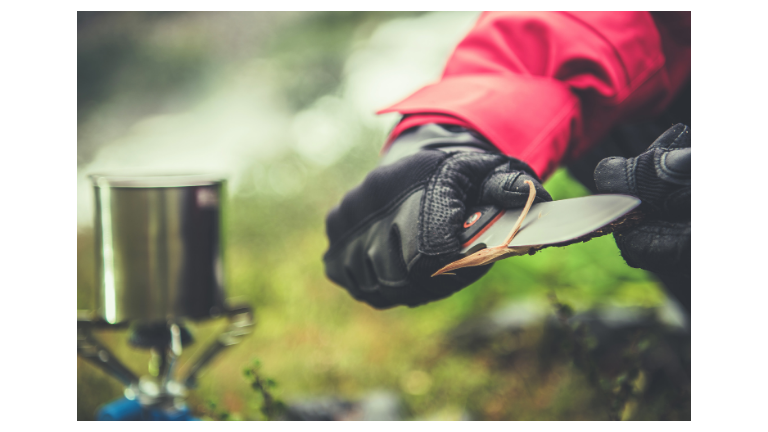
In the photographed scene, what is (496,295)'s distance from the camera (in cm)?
204

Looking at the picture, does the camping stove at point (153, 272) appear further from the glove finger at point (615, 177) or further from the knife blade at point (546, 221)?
the glove finger at point (615, 177)

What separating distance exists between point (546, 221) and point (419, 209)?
154 millimetres

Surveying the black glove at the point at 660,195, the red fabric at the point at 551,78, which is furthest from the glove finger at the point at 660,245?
the red fabric at the point at 551,78

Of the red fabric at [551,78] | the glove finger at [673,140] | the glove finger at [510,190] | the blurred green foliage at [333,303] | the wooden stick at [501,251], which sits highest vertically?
the red fabric at [551,78]

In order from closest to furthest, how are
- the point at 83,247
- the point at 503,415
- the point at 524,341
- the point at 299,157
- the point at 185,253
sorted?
1. the point at 185,253
2. the point at 503,415
3. the point at 524,341
4. the point at 83,247
5. the point at 299,157

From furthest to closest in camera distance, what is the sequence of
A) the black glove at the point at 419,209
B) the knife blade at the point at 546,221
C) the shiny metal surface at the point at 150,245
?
1. the shiny metal surface at the point at 150,245
2. the black glove at the point at 419,209
3. the knife blade at the point at 546,221

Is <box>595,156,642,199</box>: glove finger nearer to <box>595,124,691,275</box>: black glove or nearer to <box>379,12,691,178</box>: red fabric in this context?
<box>595,124,691,275</box>: black glove

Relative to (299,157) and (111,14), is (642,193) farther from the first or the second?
(111,14)

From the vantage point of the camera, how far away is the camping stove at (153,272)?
1.09m

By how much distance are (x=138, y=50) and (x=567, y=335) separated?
244 cm

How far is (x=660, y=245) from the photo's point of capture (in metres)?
0.41

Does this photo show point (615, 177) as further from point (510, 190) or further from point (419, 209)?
point (419, 209)

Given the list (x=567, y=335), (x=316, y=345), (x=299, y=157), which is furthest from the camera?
(x=299, y=157)

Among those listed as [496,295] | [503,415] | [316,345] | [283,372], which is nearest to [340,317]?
[316,345]
